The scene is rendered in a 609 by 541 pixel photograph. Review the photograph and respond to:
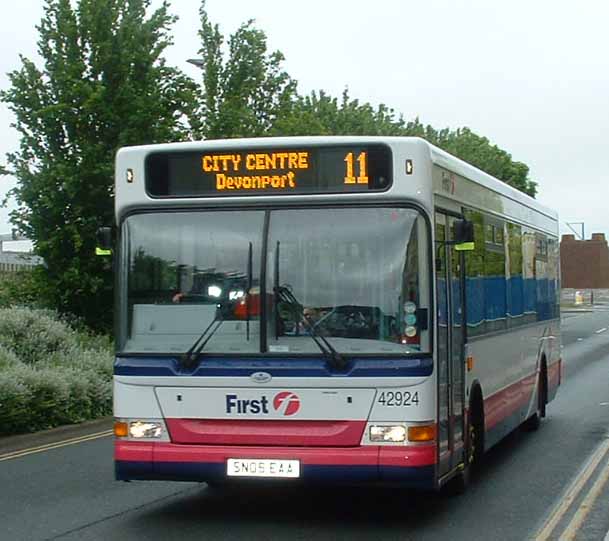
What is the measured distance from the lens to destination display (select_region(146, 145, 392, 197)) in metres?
9.45

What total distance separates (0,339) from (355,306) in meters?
12.1

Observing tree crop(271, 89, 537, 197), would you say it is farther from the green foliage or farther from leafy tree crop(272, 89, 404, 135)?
the green foliage

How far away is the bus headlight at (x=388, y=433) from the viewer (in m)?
9.12

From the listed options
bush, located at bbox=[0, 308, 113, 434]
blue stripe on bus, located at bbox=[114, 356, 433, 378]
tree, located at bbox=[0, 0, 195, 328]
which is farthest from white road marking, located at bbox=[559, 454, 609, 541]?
tree, located at bbox=[0, 0, 195, 328]

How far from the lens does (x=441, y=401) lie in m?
9.66

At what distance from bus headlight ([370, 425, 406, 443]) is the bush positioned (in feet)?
26.2

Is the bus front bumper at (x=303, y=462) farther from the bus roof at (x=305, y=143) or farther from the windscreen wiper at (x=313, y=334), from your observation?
the bus roof at (x=305, y=143)

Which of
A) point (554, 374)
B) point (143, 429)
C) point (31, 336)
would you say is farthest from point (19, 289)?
point (143, 429)

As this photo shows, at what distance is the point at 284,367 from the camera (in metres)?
9.25

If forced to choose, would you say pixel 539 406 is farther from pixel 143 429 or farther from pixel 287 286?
pixel 143 429

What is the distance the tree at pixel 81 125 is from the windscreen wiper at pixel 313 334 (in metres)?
15.0

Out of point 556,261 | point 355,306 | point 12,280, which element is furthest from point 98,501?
point 12,280

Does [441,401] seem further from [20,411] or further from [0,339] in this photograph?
[0,339]

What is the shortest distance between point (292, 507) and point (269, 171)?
2786 millimetres
